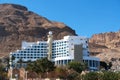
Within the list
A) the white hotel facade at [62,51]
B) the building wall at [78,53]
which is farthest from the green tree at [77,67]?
Answer: the building wall at [78,53]

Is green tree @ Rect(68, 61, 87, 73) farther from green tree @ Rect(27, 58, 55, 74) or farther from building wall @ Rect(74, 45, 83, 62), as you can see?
building wall @ Rect(74, 45, 83, 62)

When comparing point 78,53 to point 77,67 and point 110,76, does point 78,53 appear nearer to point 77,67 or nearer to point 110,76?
point 77,67

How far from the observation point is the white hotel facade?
130125 millimetres

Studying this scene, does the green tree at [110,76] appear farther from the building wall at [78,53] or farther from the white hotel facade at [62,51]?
the building wall at [78,53]

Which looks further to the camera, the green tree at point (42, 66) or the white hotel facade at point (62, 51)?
the white hotel facade at point (62, 51)

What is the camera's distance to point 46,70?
8919cm

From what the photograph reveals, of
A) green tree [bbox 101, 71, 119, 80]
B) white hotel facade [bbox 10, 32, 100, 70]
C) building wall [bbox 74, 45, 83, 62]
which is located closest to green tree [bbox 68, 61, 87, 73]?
green tree [bbox 101, 71, 119, 80]

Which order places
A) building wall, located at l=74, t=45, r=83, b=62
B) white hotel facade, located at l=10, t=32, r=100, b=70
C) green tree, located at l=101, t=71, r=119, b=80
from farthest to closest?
white hotel facade, located at l=10, t=32, r=100, b=70 < building wall, located at l=74, t=45, r=83, b=62 < green tree, located at l=101, t=71, r=119, b=80

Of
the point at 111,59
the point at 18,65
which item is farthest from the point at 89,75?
the point at 111,59

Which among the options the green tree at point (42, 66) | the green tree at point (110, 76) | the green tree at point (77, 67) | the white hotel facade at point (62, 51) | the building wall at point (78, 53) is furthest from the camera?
the white hotel facade at point (62, 51)

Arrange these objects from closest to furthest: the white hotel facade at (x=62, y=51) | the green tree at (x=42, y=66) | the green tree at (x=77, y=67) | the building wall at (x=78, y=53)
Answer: the green tree at (x=42, y=66), the green tree at (x=77, y=67), the building wall at (x=78, y=53), the white hotel facade at (x=62, y=51)

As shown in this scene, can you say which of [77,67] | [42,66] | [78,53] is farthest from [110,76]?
[78,53]

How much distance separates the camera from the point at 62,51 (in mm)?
140250

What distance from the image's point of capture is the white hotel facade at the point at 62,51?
130125 mm
